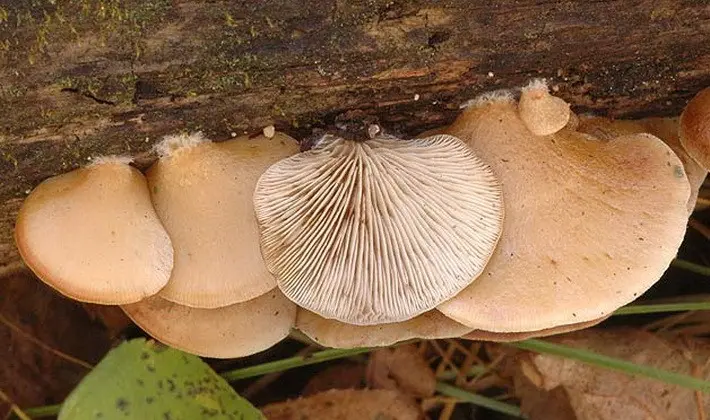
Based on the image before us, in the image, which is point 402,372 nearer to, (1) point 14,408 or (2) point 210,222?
(2) point 210,222

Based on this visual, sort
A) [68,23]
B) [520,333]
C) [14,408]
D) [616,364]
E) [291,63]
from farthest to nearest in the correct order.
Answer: [14,408] → [616,364] → [520,333] → [291,63] → [68,23]

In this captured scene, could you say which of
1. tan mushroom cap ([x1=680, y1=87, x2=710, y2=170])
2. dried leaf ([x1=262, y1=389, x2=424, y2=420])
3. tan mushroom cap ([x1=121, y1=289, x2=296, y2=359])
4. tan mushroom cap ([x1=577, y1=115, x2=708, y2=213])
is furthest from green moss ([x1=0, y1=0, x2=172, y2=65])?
dried leaf ([x1=262, y1=389, x2=424, y2=420])

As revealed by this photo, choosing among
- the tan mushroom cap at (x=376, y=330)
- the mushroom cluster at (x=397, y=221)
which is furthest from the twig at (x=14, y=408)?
the tan mushroom cap at (x=376, y=330)

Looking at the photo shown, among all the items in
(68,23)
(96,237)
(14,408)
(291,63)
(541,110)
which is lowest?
(14,408)

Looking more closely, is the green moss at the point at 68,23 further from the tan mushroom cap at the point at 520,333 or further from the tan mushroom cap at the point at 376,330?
the tan mushroom cap at the point at 520,333

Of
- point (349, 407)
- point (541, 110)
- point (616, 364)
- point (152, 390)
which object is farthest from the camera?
point (349, 407)

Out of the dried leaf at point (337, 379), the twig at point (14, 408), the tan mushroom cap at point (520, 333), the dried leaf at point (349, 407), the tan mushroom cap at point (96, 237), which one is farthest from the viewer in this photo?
the dried leaf at point (337, 379)

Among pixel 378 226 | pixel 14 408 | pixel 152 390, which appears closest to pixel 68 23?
pixel 378 226

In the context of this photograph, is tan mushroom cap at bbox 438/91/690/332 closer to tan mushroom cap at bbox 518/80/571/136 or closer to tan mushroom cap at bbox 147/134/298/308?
tan mushroom cap at bbox 518/80/571/136
